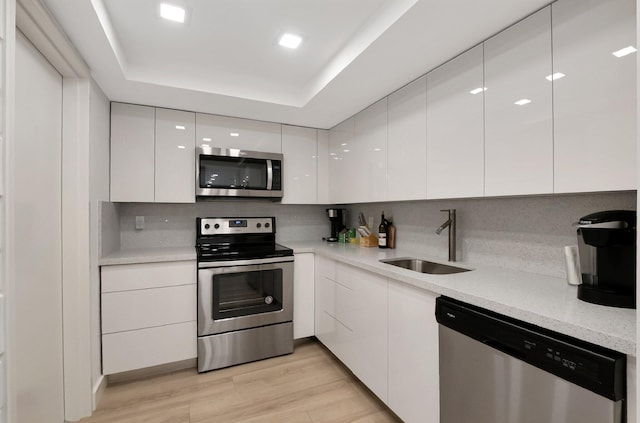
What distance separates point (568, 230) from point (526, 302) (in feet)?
2.07

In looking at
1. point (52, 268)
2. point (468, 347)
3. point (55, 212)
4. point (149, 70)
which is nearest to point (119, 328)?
point (52, 268)

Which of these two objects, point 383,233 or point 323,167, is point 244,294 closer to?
point 383,233

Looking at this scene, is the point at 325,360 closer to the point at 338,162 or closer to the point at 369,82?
the point at 338,162

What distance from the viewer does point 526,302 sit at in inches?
42.7

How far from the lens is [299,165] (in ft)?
9.88

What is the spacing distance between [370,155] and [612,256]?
5.42ft

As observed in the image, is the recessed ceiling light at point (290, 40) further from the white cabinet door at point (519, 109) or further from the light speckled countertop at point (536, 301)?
the light speckled countertop at point (536, 301)

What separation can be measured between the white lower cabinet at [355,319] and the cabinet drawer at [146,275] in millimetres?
1065

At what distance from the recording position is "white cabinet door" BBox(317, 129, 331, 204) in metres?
3.10

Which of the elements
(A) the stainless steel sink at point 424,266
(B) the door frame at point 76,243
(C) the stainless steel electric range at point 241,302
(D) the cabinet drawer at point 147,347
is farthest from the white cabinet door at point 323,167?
(B) the door frame at point 76,243

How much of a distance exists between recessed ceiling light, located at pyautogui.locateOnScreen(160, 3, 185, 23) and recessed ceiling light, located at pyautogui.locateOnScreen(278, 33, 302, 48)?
0.53 meters

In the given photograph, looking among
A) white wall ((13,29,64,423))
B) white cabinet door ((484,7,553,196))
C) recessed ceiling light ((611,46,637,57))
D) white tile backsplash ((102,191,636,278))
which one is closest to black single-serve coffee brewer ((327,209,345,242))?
white tile backsplash ((102,191,636,278))

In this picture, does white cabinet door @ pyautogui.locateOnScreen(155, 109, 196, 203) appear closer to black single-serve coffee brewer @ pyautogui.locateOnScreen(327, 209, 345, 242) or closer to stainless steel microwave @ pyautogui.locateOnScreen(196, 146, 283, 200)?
stainless steel microwave @ pyautogui.locateOnScreen(196, 146, 283, 200)

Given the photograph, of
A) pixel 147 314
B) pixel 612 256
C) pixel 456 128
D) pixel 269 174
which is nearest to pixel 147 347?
pixel 147 314
